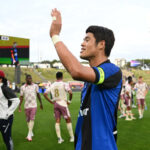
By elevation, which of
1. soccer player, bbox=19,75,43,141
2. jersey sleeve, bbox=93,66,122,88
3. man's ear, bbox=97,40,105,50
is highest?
man's ear, bbox=97,40,105,50

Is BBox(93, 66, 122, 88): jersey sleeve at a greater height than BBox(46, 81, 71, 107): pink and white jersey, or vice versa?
BBox(93, 66, 122, 88): jersey sleeve

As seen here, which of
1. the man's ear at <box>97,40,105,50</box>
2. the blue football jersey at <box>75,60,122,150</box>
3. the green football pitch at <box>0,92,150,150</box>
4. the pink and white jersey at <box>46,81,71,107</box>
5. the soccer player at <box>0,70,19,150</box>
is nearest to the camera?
the blue football jersey at <box>75,60,122,150</box>

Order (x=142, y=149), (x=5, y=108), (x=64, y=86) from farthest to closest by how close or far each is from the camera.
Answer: (x=64, y=86)
(x=142, y=149)
(x=5, y=108)

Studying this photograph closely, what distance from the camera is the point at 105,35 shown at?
2051mm

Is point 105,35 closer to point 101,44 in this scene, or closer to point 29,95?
point 101,44

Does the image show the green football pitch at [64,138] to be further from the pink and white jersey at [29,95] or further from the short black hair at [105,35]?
the short black hair at [105,35]

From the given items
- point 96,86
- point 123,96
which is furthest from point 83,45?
point 123,96

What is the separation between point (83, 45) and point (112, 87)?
0.45 m

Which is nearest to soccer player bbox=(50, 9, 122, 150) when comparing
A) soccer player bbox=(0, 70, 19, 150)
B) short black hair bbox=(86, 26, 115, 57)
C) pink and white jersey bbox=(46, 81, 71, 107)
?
short black hair bbox=(86, 26, 115, 57)

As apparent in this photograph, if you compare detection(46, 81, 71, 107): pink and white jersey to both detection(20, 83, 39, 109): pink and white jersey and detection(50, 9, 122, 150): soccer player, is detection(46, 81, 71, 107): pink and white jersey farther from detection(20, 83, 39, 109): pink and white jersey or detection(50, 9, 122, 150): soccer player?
detection(50, 9, 122, 150): soccer player

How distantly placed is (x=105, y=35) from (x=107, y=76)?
402mm

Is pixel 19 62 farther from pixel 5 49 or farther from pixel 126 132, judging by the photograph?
pixel 126 132

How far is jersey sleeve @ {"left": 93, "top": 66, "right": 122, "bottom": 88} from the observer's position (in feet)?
5.89

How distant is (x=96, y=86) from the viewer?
76.8 inches
